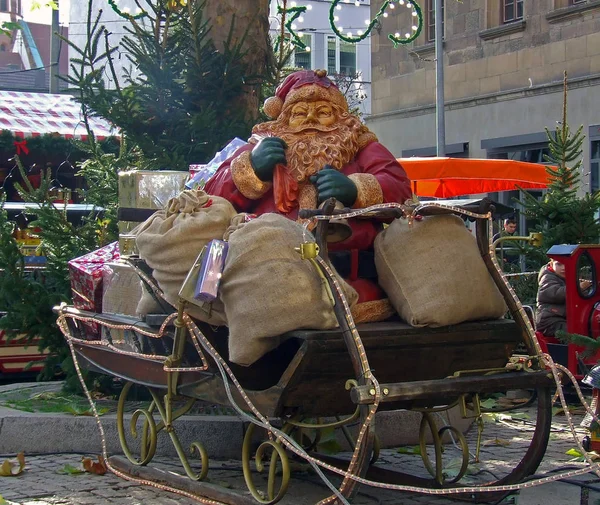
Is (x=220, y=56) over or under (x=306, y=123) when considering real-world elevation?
over

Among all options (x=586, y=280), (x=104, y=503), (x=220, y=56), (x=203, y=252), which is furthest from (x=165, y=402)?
(x=586, y=280)

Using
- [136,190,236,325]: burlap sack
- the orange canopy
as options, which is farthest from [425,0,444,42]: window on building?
[136,190,236,325]: burlap sack

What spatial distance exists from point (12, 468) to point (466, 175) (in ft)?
26.6

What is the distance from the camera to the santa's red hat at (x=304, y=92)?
5.02 metres

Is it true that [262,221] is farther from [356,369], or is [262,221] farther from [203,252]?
[356,369]

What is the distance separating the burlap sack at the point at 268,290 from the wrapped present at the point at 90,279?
2068mm

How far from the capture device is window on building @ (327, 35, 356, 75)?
3700cm

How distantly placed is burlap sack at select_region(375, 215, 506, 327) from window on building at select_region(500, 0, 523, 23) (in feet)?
62.1

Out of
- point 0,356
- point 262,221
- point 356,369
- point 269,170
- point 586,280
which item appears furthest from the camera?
point 0,356

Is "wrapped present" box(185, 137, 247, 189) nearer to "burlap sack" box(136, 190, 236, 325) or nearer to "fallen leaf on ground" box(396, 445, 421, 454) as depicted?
"burlap sack" box(136, 190, 236, 325)

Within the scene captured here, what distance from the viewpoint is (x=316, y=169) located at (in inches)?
190

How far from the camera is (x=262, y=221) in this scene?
13.3 ft

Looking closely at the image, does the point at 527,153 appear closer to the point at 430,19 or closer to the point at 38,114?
the point at 430,19

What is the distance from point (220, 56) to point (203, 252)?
358cm
